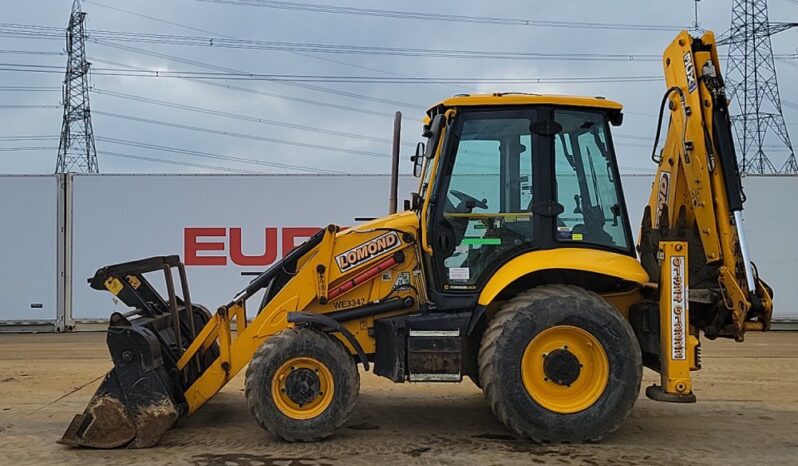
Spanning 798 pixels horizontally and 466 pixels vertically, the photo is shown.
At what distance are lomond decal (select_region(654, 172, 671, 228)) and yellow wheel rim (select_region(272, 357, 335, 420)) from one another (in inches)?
125

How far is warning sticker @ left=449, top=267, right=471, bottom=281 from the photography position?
5.69 meters

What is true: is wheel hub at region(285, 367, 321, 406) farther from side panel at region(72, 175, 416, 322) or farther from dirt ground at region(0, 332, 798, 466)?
side panel at region(72, 175, 416, 322)

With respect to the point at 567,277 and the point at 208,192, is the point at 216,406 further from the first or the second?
the point at 208,192

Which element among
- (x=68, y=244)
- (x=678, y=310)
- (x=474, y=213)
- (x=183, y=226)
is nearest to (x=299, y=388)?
(x=474, y=213)

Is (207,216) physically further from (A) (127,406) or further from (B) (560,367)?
(B) (560,367)

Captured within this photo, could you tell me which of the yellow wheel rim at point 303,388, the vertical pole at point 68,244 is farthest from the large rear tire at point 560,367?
the vertical pole at point 68,244

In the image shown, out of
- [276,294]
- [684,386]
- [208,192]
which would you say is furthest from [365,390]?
[208,192]

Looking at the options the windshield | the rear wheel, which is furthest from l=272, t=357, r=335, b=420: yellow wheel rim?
the windshield

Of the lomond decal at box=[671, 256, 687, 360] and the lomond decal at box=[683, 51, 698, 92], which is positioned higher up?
the lomond decal at box=[683, 51, 698, 92]

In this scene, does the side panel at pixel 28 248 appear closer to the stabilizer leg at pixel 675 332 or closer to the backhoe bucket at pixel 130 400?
the backhoe bucket at pixel 130 400

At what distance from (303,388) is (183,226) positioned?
28.7 ft

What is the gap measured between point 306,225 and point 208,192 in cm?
184

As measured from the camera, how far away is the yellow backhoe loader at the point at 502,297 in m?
5.38

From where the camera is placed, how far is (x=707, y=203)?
5703 mm
